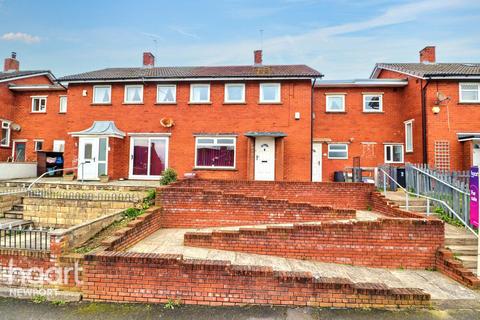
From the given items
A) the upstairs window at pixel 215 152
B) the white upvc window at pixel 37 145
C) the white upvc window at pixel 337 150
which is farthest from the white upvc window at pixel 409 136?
the white upvc window at pixel 37 145

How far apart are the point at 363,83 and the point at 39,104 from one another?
20276mm

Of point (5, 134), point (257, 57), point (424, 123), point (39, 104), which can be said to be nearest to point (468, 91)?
point (424, 123)

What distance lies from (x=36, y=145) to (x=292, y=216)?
57.8 feet

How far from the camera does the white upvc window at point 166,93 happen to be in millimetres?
14750

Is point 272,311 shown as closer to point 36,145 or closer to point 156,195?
point 156,195

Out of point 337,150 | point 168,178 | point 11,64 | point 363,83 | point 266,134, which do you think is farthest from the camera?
point 11,64

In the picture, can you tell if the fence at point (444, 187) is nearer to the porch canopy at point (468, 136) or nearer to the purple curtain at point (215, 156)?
the porch canopy at point (468, 136)

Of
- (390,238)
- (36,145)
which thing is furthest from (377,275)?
(36,145)

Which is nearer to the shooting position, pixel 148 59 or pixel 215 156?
pixel 215 156

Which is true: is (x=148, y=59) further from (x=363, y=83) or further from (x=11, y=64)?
(x=363, y=83)

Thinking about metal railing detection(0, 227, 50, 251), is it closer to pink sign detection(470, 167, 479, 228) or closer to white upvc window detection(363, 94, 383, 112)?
pink sign detection(470, 167, 479, 228)

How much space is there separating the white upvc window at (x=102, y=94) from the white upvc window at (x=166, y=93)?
2761mm

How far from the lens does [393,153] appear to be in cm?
1592

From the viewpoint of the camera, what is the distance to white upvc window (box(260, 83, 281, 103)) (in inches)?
558
